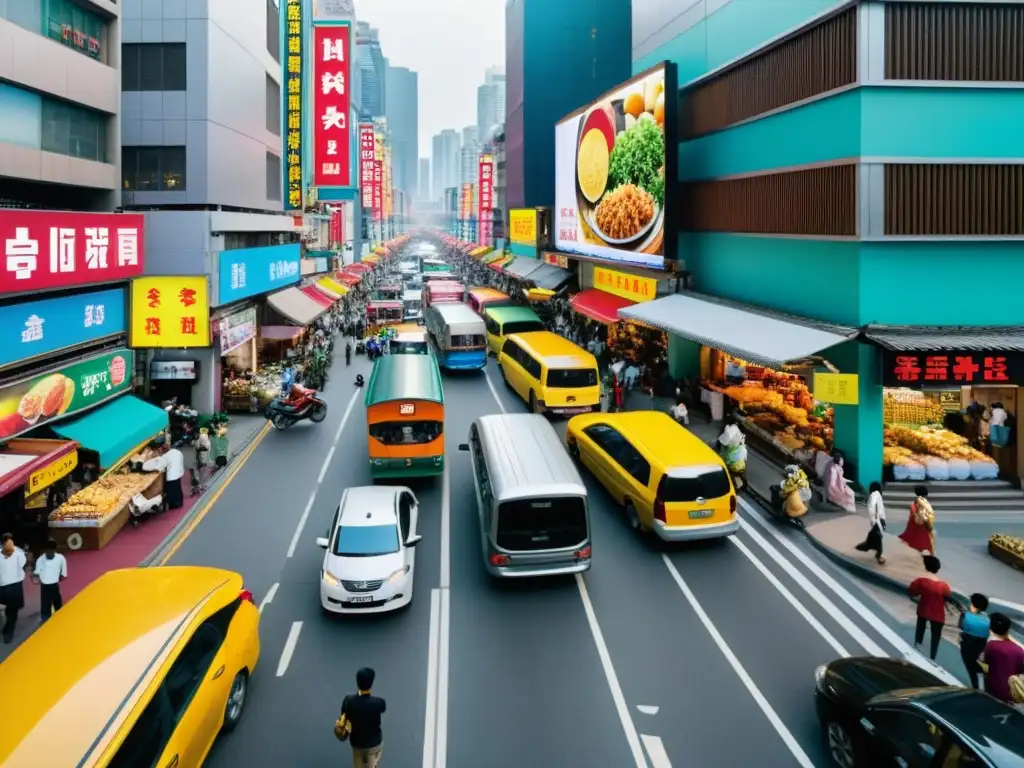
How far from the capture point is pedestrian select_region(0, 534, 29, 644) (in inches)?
438

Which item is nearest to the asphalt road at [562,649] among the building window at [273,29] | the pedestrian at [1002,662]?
the pedestrian at [1002,662]

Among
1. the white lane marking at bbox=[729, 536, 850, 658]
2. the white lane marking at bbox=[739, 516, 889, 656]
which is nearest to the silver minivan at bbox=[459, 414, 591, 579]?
the white lane marking at bbox=[729, 536, 850, 658]

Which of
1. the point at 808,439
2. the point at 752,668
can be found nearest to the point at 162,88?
the point at 808,439

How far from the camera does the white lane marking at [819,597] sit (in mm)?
11125

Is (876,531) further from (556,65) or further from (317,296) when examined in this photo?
(556,65)

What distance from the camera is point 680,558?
14438 mm

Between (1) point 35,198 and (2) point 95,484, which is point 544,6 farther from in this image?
(2) point 95,484

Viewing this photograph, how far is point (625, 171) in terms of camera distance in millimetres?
30047

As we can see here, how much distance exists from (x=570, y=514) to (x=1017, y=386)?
11280 mm

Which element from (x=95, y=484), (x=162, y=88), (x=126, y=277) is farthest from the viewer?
(x=162, y=88)

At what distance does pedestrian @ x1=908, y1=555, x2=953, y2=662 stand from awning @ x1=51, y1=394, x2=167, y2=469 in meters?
14.8

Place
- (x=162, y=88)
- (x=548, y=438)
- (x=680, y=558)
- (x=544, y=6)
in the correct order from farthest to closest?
(x=544, y=6), (x=162, y=88), (x=548, y=438), (x=680, y=558)

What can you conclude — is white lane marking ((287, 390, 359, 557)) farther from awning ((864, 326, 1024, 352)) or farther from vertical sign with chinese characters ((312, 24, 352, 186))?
vertical sign with chinese characters ((312, 24, 352, 186))

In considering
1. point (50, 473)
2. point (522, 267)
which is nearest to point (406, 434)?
point (50, 473)
